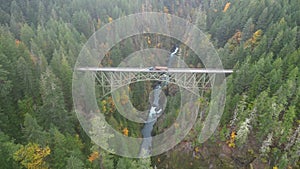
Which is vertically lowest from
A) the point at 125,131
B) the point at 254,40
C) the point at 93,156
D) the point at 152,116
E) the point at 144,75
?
the point at 93,156

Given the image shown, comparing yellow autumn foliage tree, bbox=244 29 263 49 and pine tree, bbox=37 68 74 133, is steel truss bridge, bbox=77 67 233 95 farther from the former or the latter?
yellow autumn foliage tree, bbox=244 29 263 49

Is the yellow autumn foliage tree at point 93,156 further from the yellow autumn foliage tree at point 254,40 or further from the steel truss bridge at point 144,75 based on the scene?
the yellow autumn foliage tree at point 254,40

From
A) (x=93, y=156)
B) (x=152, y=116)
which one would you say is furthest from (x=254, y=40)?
(x=93, y=156)

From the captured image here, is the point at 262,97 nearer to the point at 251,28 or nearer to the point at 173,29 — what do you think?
the point at 251,28

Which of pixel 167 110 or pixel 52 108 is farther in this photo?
pixel 167 110

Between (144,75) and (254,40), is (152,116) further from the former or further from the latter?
(254,40)

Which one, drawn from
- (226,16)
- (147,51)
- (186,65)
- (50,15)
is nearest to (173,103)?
(186,65)

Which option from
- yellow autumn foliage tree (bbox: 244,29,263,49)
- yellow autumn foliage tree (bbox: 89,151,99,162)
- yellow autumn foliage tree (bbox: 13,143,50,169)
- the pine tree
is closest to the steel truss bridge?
the pine tree
